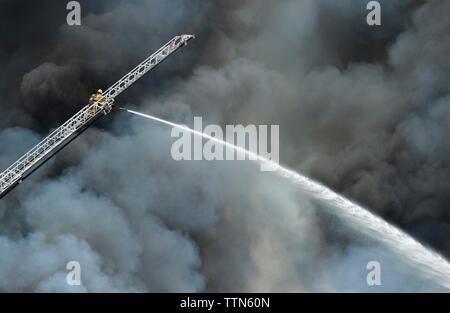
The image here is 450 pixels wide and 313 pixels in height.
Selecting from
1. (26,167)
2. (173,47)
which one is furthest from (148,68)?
(26,167)

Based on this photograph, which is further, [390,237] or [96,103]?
[390,237]

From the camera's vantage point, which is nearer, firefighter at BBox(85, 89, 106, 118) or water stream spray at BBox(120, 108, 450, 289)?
firefighter at BBox(85, 89, 106, 118)

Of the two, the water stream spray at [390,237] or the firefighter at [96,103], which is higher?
the firefighter at [96,103]

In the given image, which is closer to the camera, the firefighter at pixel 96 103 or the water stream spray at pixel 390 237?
the firefighter at pixel 96 103

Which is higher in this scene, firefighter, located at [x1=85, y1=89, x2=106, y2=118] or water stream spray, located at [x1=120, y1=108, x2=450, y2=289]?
firefighter, located at [x1=85, y1=89, x2=106, y2=118]

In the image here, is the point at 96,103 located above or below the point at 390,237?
above

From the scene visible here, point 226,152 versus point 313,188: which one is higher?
A: point 226,152

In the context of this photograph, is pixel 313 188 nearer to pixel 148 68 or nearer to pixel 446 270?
pixel 446 270

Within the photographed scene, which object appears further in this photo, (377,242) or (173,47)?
(377,242)

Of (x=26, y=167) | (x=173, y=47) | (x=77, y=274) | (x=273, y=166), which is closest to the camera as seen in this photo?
(x=26, y=167)

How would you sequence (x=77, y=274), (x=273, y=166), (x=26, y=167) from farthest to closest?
(x=273, y=166)
(x=77, y=274)
(x=26, y=167)

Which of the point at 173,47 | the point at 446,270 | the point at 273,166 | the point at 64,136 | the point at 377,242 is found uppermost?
the point at 173,47
